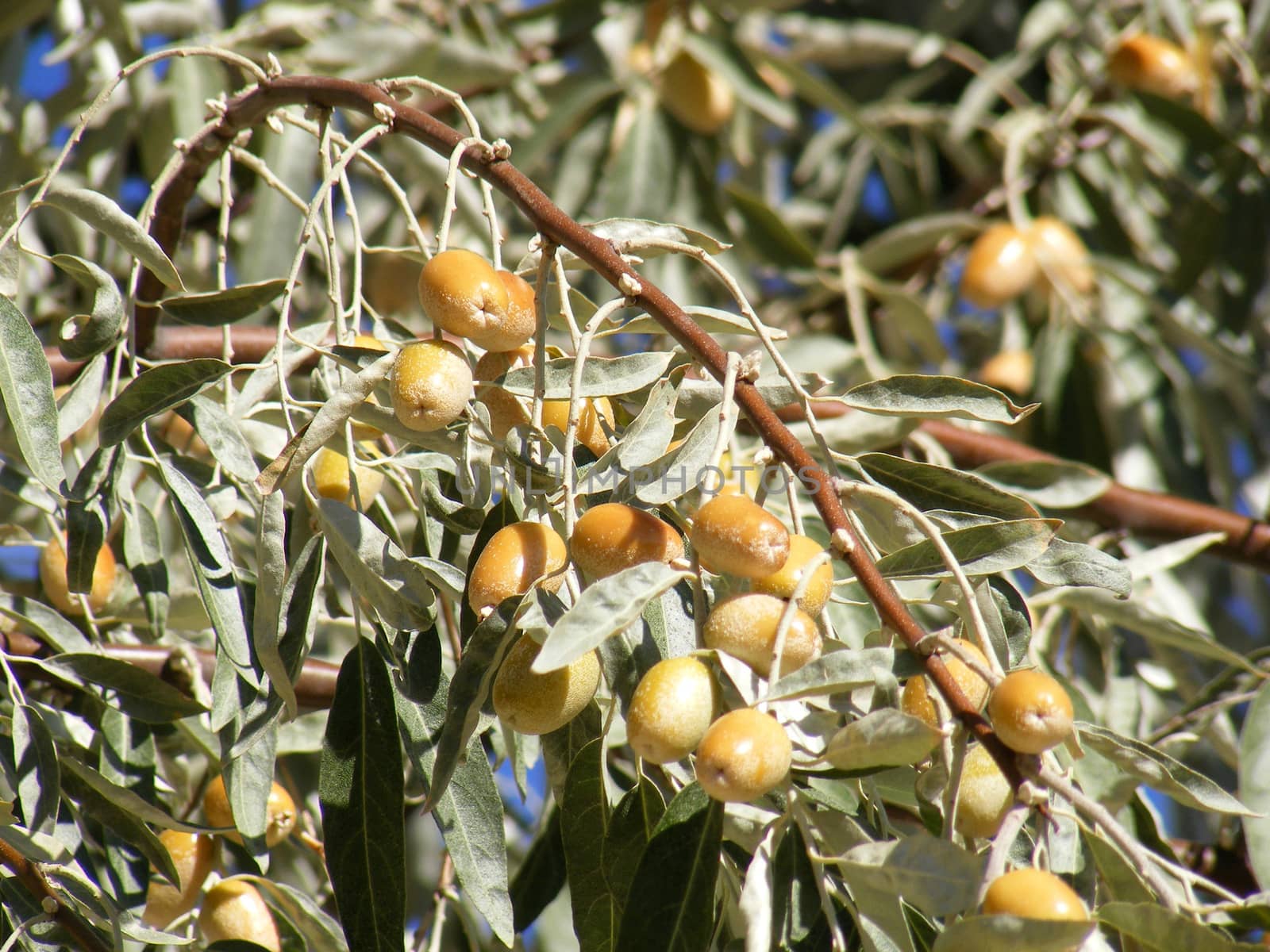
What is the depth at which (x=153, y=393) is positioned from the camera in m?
0.84

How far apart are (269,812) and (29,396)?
16.4 inches

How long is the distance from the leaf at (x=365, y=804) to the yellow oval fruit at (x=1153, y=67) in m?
1.81

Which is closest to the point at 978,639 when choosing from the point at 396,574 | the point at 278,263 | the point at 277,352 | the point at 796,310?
the point at 396,574

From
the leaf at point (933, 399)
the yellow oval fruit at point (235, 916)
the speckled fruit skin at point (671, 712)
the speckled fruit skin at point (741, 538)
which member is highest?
the speckled fruit skin at point (741, 538)

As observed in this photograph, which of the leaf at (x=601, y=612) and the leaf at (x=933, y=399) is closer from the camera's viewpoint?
the leaf at (x=601, y=612)

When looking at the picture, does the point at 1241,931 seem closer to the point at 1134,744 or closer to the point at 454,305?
the point at 1134,744

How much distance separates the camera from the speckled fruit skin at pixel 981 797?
2.18 feet

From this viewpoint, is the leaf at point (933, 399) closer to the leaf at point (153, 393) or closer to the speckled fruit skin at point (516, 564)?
the speckled fruit skin at point (516, 564)

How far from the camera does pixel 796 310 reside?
7.21ft

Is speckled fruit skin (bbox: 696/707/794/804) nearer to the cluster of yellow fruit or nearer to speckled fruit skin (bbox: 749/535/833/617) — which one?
speckled fruit skin (bbox: 749/535/833/617)

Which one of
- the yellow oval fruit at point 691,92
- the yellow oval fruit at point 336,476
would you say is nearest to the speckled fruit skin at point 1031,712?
the yellow oval fruit at point 336,476

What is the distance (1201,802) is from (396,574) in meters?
0.49

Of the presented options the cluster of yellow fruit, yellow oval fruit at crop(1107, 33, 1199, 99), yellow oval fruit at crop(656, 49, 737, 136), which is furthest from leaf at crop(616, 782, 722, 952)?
yellow oval fruit at crop(1107, 33, 1199, 99)

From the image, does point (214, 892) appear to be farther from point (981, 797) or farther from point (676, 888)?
point (981, 797)
